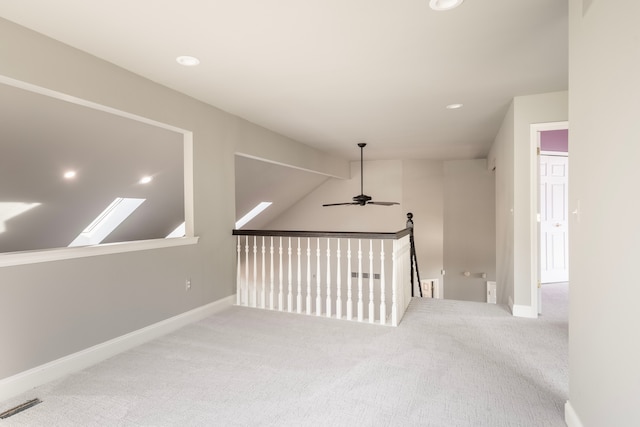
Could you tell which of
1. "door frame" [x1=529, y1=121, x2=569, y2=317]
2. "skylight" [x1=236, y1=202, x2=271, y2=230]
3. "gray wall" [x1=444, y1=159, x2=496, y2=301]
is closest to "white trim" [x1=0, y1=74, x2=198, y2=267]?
"door frame" [x1=529, y1=121, x2=569, y2=317]

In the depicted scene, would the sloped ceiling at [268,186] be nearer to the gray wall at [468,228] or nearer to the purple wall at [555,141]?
the gray wall at [468,228]

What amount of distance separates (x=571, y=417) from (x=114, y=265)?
123 inches

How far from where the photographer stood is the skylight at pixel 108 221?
4.95 meters

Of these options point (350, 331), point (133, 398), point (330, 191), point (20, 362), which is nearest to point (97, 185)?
point (20, 362)

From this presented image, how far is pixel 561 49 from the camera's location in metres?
2.54

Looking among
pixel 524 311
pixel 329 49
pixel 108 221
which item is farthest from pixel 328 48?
pixel 108 221

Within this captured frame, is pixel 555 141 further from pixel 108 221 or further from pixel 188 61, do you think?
pixel 108 221

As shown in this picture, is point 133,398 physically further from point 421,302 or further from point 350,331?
point 421,302

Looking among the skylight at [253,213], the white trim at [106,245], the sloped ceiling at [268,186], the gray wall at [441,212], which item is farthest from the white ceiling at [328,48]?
the gray wall at [441,212]

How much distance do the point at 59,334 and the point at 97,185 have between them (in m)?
2.18

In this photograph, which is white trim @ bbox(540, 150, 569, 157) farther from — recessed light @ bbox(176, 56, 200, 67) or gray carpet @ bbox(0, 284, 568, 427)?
recessed light @ bbox(176, 56, 200, 67)

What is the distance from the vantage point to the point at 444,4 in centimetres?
194

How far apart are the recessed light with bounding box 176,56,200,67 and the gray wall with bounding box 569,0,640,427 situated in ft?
7.91

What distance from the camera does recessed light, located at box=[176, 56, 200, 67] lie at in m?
2.61
